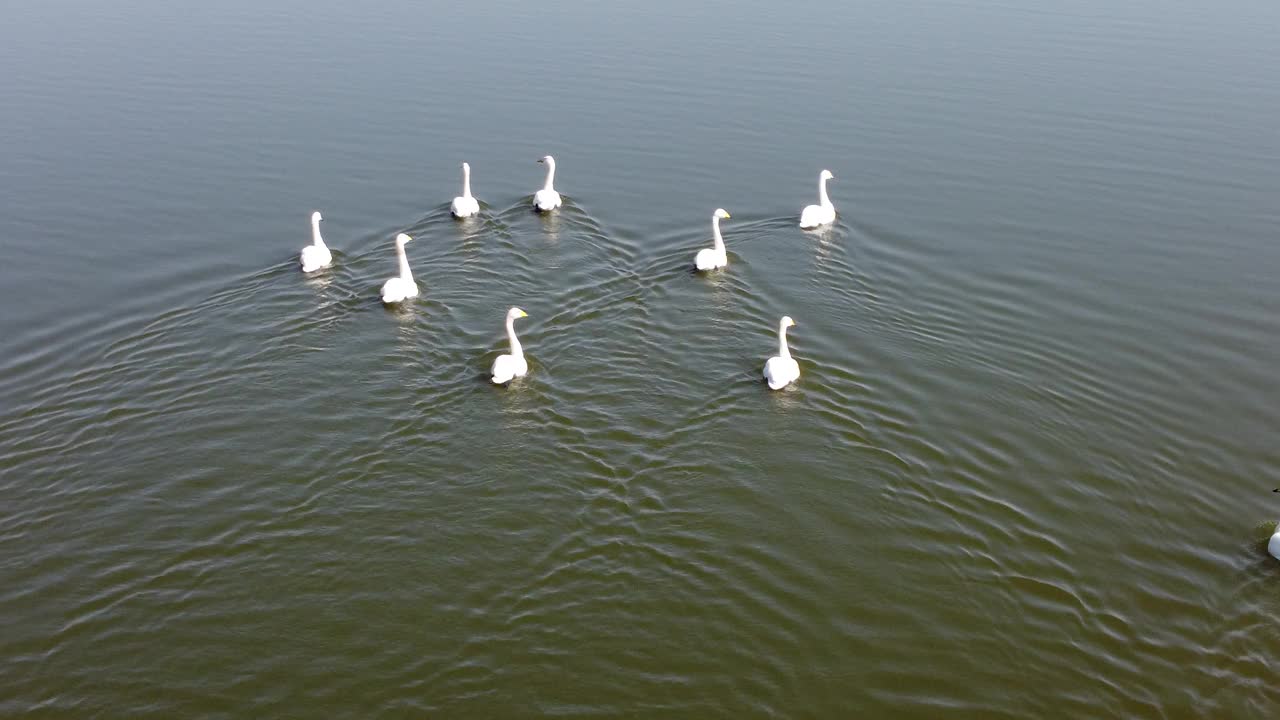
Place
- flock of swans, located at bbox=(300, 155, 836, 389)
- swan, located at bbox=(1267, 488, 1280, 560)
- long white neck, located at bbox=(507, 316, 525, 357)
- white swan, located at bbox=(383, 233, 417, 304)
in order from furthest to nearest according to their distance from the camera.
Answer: white swan, located at bbox=(383, 233, 417, 304) < long white neck, located at bbox=(507, 316, 525, 357) < flock of swans, located at bbox=(300, 155, 836, 389) < swan, located at bbox=(1267, 488, 1280, 560)

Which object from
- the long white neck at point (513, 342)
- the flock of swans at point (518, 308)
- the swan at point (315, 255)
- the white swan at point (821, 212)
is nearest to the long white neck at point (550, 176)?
the flock of swans at point (518, 308)

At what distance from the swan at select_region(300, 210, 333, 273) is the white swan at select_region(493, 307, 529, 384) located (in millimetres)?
5169

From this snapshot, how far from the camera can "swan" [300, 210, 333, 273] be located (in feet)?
67.2

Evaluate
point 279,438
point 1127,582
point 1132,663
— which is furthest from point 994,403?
point 279,438

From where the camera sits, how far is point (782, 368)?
1672 centimetres

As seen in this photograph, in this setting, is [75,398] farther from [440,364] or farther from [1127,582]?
[1127,582]

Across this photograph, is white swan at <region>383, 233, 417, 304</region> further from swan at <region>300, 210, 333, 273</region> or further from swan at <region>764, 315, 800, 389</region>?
swan at <region>764, 315, 800, 389</region>

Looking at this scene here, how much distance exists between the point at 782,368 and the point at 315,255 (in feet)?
30.5

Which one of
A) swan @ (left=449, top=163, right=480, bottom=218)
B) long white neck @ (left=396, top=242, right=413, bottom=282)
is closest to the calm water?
swan @ (left=449, top=163, right=480, bottom=218)

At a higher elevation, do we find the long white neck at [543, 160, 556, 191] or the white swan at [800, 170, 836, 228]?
the long white neck at [543, 160, 556, 191]

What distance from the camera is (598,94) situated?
31125mm

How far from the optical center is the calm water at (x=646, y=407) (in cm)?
1198

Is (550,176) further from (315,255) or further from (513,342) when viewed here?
(513,342)

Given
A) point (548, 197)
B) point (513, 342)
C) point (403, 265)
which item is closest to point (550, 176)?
point (548, 197)
